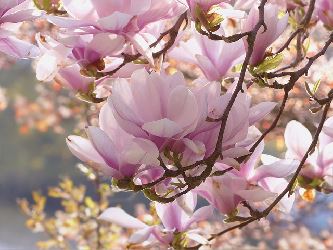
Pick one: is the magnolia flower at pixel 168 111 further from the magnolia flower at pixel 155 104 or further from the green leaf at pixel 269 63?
the green leaf at pixel 269 63

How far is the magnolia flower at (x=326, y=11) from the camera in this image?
1.02m

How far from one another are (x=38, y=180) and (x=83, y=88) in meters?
9.61

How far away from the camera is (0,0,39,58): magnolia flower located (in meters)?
0.85

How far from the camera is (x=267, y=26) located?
87 centimetres

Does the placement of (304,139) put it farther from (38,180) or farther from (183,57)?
(38,180)

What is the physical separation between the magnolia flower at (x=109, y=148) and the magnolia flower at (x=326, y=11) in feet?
1.33

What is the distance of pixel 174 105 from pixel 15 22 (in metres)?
0.25

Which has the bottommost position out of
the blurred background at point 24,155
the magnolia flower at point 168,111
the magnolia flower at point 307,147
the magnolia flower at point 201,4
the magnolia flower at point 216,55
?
the blurred background at point 24,155

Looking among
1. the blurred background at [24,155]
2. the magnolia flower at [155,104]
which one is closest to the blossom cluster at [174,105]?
the magnolia flower at [155,104]

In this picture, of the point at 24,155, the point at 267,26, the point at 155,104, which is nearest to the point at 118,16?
the point at 155,104

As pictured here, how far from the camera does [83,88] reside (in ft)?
3.11

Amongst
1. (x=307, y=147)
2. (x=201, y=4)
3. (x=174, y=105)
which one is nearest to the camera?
(x=174, y=105)

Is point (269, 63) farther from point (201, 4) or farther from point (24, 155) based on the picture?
point (24, 155)

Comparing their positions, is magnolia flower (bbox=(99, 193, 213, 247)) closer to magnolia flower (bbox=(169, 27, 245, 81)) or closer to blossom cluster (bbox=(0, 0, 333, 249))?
blossom cluster (bbox=(0, 0, 333, 249))
